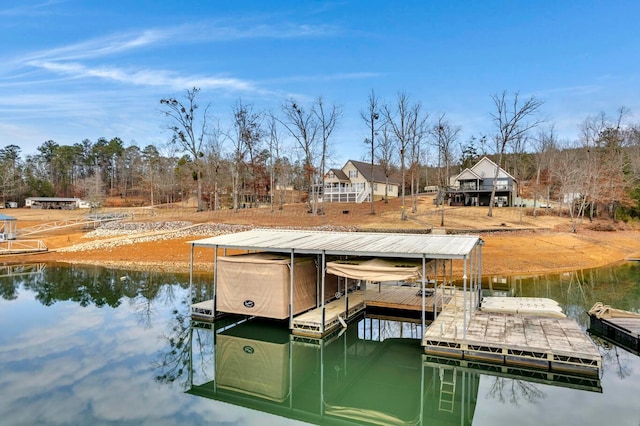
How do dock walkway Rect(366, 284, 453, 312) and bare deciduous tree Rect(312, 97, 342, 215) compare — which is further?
bare deciduous tree Rect(312, 97, 342, 215)

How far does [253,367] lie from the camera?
1161 cm

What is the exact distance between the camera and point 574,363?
33.7ft

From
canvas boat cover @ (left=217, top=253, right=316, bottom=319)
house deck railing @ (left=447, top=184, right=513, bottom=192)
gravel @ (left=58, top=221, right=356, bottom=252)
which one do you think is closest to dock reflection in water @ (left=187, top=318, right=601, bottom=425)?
canvas boat cover @ (left=217, top=253, right=316, bottom=319)

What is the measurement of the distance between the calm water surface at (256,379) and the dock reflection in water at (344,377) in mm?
42

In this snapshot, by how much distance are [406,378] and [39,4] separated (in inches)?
1042

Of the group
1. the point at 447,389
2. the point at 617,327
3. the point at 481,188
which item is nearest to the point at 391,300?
the point at 447,389

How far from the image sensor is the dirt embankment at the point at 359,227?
28.3 meters

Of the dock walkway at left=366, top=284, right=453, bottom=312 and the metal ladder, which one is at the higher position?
the dock walkway at left=366, top=284, right=453, bottom=312

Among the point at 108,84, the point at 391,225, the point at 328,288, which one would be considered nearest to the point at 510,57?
the point at 391,225

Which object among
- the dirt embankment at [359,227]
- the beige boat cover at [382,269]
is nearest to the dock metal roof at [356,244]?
the beige boat cover at [382,269]

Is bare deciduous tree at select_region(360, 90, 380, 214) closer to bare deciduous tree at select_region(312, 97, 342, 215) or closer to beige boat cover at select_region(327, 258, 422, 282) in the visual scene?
bare deciduous tree at select_region(312, 97, 342, 215)

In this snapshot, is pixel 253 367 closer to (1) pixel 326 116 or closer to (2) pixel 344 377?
(2) pixel 344 377

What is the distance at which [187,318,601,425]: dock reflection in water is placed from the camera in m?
8.91

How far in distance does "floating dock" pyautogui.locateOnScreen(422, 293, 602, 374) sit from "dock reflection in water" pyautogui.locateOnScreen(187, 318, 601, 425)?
0.29 m
